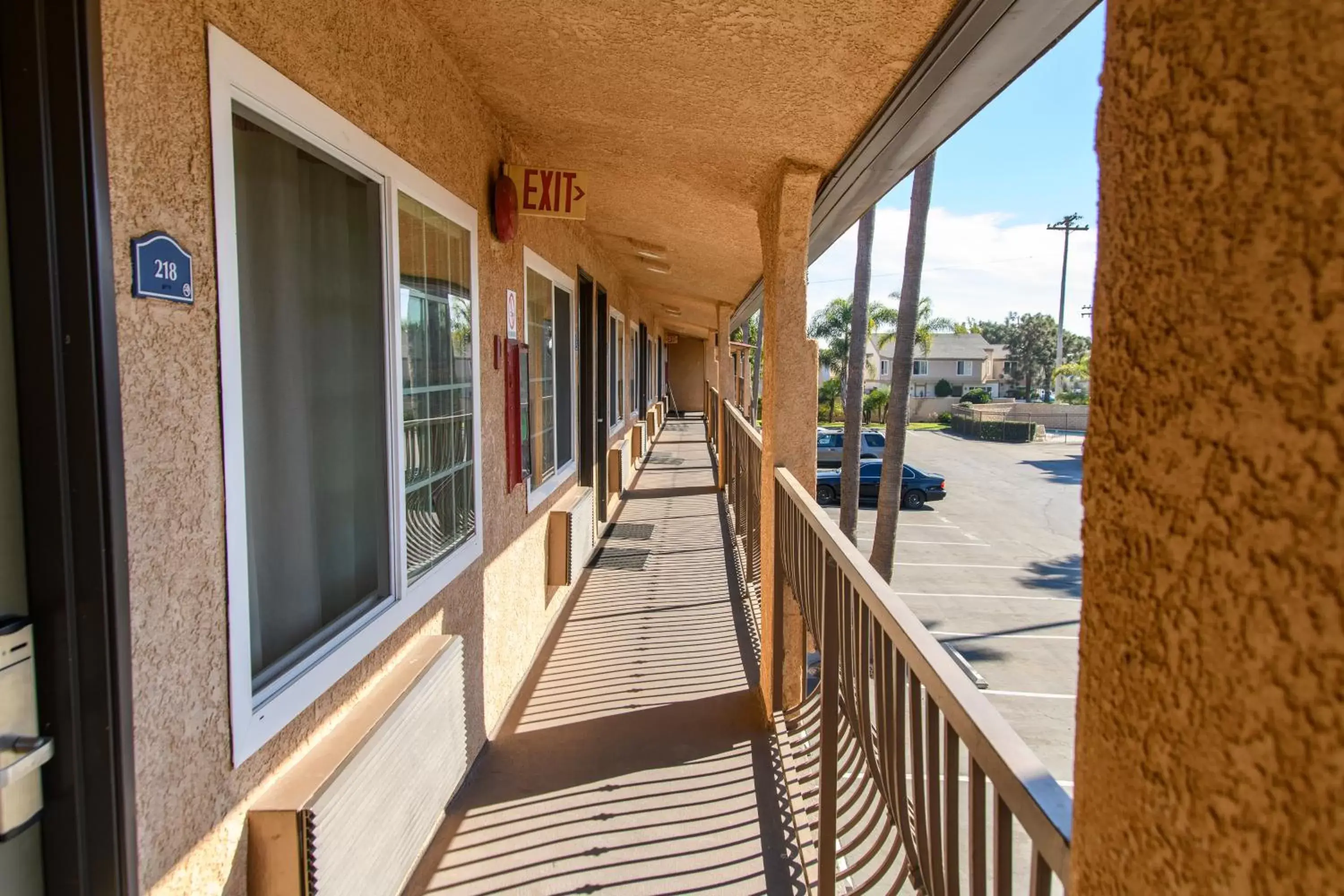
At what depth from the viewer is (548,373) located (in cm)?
531

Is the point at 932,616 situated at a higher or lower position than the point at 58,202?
lower

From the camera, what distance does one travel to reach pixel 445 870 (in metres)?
2.70

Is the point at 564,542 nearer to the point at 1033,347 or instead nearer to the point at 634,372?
the point at 634,372

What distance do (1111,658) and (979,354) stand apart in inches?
3004

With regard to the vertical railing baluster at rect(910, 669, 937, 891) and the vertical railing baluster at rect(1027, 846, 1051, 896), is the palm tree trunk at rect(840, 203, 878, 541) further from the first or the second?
the vertical railing baluster at rect(1027, 846, 1051, 896)

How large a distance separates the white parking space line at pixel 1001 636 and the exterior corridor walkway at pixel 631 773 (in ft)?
31.9

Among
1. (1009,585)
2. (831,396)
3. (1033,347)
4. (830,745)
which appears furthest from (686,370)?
(1033,347)

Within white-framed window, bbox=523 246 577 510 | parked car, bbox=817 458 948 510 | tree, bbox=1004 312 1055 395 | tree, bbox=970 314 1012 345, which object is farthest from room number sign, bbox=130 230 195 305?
tree, bbox=970 314 1012 345

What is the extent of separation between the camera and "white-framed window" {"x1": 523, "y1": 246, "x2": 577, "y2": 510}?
4.47 metres

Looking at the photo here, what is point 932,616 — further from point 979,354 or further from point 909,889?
point 979,354

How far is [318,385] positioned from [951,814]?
1.82 m

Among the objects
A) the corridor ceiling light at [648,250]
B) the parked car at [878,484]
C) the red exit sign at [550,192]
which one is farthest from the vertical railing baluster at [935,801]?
the parked car at [878,484]

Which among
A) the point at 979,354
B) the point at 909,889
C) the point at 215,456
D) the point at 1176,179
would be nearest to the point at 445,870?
the point at 215,456

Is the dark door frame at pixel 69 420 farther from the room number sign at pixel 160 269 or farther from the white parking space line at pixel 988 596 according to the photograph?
the white parking space line at pixel 988 596
